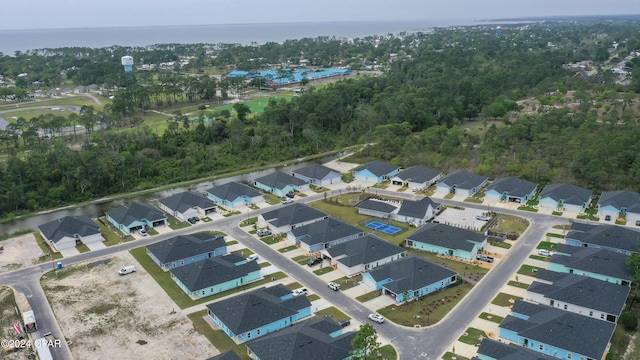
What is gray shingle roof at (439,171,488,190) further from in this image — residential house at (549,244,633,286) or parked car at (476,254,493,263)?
residential house at (549,244,633,286)

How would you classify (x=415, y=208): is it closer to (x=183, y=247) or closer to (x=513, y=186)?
(x=513, y=186)

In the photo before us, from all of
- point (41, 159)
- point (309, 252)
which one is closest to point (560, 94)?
point (309, 252)

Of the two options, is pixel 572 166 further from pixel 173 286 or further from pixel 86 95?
pixel 86 95

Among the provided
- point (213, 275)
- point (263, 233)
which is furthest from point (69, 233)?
point (263, 233)

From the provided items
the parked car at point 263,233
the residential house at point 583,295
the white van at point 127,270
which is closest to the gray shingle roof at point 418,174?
the parked car at point 263,233

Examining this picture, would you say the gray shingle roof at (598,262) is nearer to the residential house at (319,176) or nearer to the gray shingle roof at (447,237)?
the gray shingle roof at (447,237)
